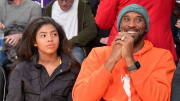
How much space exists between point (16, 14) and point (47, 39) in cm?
142

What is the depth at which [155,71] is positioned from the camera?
98.2 inches

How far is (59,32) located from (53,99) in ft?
2.16

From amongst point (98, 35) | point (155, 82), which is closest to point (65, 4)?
point (98, 35)

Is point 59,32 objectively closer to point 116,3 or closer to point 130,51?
point 116,3

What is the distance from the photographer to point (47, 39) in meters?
2.87

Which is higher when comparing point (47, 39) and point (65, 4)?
point (65, 4)

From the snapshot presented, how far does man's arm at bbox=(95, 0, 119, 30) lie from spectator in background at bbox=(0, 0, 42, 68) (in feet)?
4.15

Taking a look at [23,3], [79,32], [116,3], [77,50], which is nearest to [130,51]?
[116,3]

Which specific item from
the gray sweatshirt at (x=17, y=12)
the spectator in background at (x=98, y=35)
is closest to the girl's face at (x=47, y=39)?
the spectator in background at (x=98, y=35)

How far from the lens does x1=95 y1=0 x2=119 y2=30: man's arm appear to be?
2.99 m

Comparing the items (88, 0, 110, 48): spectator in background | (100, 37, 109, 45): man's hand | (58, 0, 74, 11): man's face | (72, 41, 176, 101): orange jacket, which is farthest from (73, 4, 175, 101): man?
(58, 0, 74, 11): man's face

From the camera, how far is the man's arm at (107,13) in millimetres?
2990

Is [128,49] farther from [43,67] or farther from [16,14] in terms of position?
[16,14]

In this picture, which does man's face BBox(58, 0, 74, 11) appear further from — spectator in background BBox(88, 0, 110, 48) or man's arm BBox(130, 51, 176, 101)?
man's arm BBox(130, 51, 176, 101)
